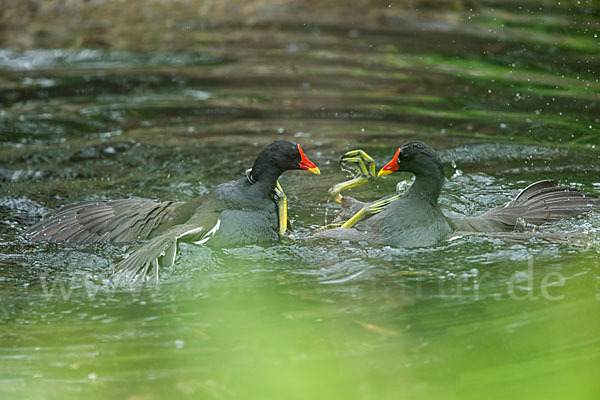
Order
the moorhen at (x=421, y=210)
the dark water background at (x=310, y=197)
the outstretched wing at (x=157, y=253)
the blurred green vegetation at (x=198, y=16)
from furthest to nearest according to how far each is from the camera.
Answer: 1. the blurred green vegetation at (x=198, y=16)
2. the moorhen at (x=421, y=210)
3. the outstretched wing at (x=157, y=253)
4. the dark water background at (x=310, y=197)

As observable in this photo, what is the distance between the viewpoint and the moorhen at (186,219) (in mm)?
5430

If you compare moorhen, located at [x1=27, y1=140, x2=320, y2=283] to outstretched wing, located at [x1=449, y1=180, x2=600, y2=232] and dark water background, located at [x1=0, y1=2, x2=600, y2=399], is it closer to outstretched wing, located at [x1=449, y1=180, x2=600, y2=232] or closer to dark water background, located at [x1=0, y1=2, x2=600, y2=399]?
dark water background, located at [x1=0, y1=2, x2=600, y2=399]

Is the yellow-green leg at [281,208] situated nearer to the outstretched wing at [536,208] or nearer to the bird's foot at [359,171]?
the bird's foot at [359,171]

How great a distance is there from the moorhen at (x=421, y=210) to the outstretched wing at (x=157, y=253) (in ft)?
2.88

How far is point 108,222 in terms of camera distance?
6.16m

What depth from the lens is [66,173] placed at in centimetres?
777

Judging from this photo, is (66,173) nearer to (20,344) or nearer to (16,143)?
(16,143)

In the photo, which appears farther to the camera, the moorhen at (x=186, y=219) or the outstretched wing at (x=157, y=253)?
the moorhen at (x=186, y=219)

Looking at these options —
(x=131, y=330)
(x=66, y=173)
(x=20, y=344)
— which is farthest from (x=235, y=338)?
(x=66, y=173)

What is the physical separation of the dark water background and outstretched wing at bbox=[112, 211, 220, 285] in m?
0.11

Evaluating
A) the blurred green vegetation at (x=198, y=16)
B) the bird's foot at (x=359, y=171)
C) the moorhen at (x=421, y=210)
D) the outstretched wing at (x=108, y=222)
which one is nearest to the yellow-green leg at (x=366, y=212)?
the moorhen at (x=421, y=210)

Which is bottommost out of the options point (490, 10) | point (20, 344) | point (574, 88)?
point (20, 344)

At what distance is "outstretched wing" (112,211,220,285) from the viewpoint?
529 centimetres

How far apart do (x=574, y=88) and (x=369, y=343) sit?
6438mm
